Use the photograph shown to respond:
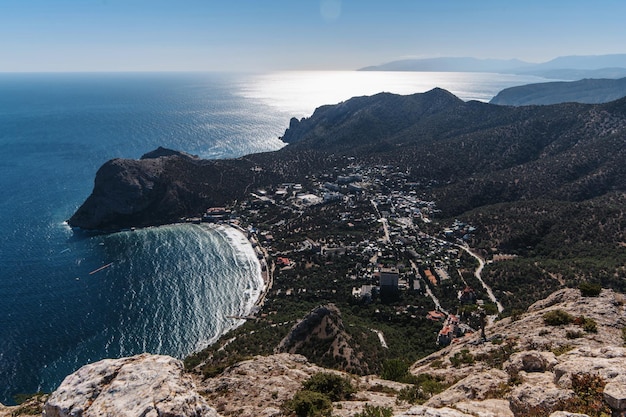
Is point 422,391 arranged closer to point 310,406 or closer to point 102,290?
point 310,406

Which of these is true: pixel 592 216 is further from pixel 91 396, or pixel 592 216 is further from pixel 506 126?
pixel 91 396

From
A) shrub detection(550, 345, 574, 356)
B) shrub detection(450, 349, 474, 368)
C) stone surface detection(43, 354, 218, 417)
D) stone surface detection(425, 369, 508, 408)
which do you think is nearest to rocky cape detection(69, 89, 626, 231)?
shrub detection(450, 349, 474, 368)

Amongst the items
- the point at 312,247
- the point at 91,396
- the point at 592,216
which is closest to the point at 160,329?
the point at 312,247

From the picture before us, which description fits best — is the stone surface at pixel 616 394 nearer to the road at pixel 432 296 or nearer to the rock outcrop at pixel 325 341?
the rock outcrop at pixel 325 341

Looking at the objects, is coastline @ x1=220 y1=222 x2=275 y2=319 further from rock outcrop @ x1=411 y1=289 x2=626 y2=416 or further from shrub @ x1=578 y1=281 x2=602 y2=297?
shrub @ x1=578 y1=281 x2=602 y2=297

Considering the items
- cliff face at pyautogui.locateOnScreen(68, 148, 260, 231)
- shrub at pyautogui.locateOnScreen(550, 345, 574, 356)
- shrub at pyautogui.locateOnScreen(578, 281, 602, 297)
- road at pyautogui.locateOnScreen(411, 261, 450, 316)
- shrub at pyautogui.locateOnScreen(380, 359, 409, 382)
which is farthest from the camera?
cliff face at pyautogui.locateOnScreen(68, 148, 260, 231)

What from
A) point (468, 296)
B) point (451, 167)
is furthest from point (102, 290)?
point (451, 167)

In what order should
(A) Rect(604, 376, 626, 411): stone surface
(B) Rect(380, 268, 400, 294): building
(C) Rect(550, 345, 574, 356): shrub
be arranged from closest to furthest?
(A) Rect(604, 376, 626, 411): stone surface, (C) Rect(550, 345, 574, 356): shrub, (B) Rect(380, 268, 400, 294): building

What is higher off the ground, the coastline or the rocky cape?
the rocky cape
